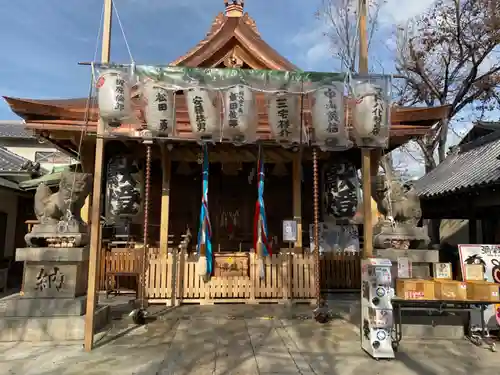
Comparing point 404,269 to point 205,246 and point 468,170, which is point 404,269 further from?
point 468,170

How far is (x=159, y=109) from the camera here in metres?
6.74

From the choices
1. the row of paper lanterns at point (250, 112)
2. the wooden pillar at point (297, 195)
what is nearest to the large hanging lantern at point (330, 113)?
the row of paper lanterns at point (250, 112)

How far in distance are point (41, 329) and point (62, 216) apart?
76.6 inches

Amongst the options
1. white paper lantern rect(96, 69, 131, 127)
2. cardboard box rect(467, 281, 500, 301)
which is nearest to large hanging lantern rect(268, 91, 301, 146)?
white paper lantern rect(96, 69, 131, 127)

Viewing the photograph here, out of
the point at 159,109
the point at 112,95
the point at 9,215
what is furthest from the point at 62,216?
the point at 9,215

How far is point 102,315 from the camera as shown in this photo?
277 inches

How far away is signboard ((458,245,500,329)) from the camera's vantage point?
6.51 meters

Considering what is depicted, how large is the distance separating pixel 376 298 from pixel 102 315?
4.90 metres

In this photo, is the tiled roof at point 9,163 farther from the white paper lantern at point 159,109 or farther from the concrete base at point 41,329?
the white paper lantern at point 159,109

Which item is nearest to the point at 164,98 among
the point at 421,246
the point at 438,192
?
the point at 421,246

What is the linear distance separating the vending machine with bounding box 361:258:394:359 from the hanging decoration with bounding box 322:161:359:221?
482cm

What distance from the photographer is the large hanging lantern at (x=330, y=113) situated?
6.75 m

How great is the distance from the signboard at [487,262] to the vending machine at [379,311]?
6.48 ft

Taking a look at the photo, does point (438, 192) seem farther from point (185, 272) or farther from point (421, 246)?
point (185, 272)
